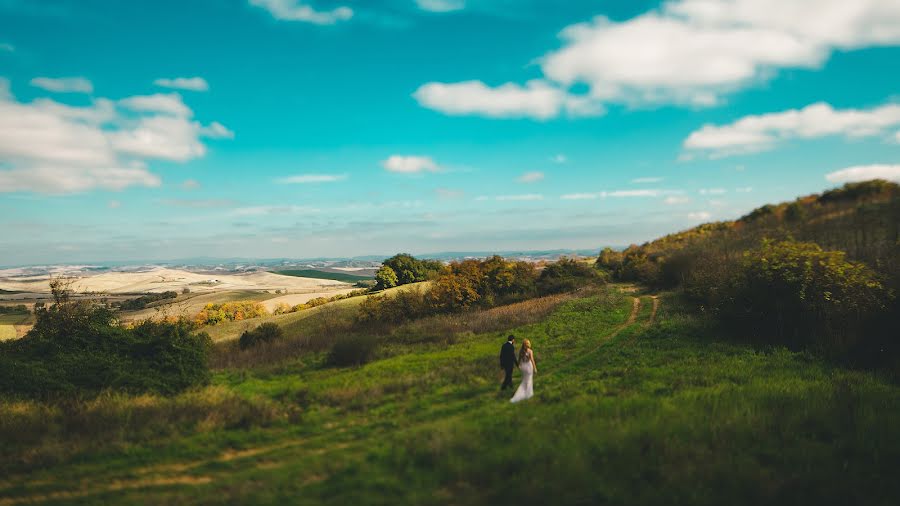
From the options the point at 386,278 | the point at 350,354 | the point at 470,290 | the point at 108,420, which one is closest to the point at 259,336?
the point at 350,354

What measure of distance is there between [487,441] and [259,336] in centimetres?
2910

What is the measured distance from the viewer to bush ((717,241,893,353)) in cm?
1811

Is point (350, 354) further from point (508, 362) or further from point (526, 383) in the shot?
point (526, 383)

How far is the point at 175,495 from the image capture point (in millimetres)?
8164

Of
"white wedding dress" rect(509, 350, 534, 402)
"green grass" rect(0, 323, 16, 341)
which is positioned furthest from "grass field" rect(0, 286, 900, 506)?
"green grass" rect(0, 323, 16, 341)

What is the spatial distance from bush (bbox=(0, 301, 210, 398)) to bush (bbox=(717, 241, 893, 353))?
80.9ft

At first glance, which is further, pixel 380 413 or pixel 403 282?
pixel 403 282

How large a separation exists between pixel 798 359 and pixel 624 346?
6.37 meters

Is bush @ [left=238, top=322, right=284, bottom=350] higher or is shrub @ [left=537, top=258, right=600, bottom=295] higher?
shrub @ [left=537, top=258, right=600, bottom=295]

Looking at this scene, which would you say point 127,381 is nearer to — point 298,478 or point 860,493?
point 298,478

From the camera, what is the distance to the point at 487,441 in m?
9.53

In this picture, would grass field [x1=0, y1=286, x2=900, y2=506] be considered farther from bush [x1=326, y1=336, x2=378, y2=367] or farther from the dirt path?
the dirt path

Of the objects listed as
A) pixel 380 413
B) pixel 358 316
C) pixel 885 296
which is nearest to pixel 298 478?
pixel 380 413

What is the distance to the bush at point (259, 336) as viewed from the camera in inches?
1296
